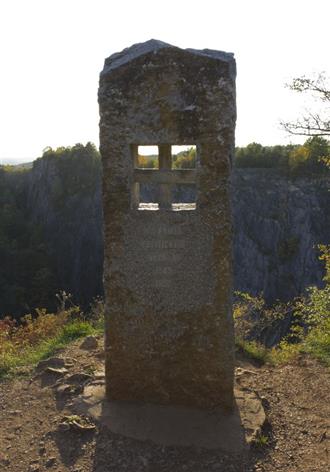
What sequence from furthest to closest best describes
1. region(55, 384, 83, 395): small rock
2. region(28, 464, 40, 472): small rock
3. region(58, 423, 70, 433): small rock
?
region(55, 384, 83, 395): small rock < region(58, 423, 70, 433): small rock < region(28, 464, 40, 472): small rock

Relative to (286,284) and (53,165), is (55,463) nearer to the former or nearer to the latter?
(286,284)

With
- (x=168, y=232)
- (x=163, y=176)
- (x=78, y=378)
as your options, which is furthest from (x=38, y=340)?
(x=163, y=176)

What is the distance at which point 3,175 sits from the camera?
5041 cm

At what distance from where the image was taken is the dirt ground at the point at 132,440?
4.17 metres

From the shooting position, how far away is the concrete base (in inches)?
173

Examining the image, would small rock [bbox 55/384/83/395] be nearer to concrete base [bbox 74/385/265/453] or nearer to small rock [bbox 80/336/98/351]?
concrete base [bbox 74/385/265/453]

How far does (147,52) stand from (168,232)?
168cm

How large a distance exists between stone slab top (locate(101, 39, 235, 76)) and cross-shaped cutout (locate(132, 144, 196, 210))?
0.78 m

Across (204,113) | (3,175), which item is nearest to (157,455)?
(204,113)

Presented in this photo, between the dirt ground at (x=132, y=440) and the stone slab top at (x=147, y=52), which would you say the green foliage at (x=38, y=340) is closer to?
the dirt ground at (x=132, y=440)

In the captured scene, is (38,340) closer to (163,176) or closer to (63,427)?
(63,427)

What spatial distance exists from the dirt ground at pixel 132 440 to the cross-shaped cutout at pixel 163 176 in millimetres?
2195

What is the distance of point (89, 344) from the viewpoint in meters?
6.64

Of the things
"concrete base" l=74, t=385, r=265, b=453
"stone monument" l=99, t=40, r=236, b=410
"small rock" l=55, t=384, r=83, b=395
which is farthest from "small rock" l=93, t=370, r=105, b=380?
"stone monument" l=99, t=40, r=236, b=410
